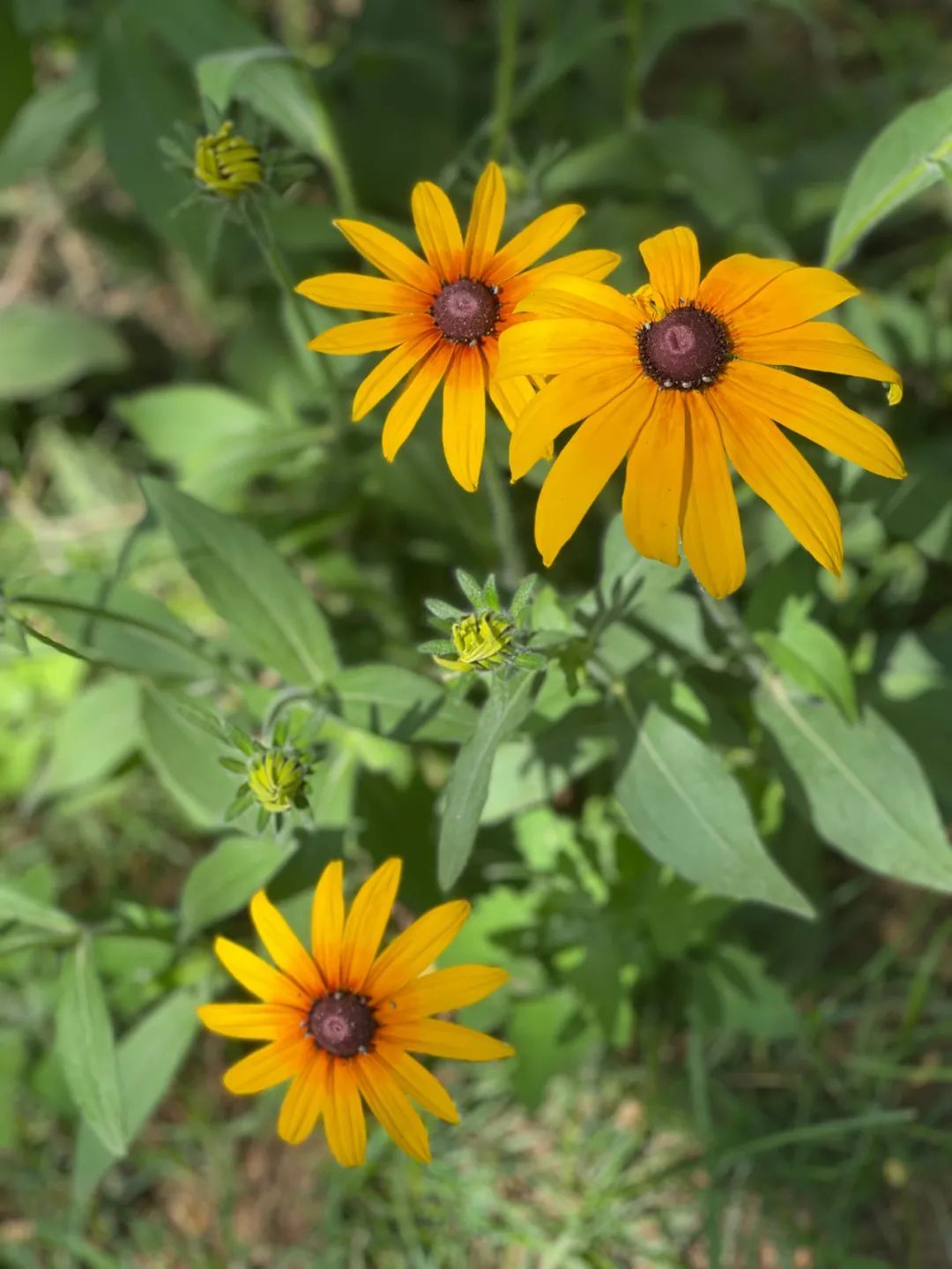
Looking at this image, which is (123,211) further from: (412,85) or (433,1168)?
(433,1168)

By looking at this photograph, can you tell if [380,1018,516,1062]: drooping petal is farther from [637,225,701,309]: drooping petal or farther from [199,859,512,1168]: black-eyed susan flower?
[637,225,701,309]: drooping petal

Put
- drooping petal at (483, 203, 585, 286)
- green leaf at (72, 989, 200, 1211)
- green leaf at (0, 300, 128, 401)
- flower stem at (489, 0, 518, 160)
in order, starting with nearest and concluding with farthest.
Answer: drooping petal at (483, 203, 585, 286) < green leaf at (72, 989, 200, 1211) < flower stem at (489, 0, 518, 160) < green leaf at (0, 300, 128, 401)

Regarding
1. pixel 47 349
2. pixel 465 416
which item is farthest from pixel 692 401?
pixel 47 349

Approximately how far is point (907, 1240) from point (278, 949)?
1564mm

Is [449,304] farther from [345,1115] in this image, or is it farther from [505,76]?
[345,1115]

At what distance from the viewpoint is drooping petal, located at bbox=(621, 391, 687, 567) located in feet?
4.05

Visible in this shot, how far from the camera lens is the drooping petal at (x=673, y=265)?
1378 mm

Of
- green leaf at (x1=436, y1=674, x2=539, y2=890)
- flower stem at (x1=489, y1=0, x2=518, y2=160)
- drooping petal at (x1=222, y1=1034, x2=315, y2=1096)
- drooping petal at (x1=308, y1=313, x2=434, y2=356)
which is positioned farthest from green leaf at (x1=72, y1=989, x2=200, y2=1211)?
flower stem at (x1=489, y1=0, x2=518, y2=160)

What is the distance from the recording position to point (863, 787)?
189 cm

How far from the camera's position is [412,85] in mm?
2957

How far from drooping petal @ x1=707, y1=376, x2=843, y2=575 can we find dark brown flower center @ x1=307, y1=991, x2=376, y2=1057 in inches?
33.4

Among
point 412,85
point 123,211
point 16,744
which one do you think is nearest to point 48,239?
point 123,211

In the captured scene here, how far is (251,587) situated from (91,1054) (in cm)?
78

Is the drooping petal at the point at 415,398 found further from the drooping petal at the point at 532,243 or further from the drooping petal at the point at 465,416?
the drooping petal at the point at 532,243
